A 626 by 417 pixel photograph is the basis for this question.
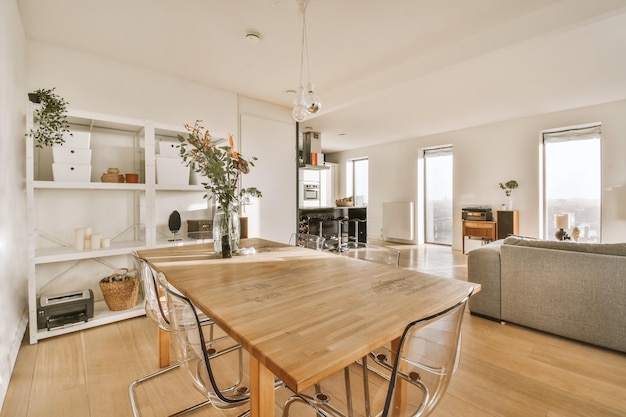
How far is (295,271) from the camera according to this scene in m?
1.49

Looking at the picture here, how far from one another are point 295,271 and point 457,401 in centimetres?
117

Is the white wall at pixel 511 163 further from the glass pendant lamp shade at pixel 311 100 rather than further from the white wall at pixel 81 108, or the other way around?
the glass pendant lamp shade at pixel 311 100

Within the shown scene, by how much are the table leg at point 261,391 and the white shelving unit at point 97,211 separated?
2.38m

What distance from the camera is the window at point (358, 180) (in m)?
8.48

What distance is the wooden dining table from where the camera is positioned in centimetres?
71

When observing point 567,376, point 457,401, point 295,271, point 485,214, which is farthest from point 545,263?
point 485,214

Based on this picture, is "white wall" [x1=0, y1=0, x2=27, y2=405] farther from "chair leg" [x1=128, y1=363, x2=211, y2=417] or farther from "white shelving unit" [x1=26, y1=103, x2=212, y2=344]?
"chair leg" [x1=128, y1=363, x2=211, y2=417]

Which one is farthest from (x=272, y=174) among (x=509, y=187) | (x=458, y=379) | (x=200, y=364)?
(x=509, y=187)

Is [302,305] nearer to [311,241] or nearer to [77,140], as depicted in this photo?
[311,241]

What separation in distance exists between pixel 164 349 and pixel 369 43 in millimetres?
3046

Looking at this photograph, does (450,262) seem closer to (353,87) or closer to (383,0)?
(353,87)

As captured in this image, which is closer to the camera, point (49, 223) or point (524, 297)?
point (524, 297)

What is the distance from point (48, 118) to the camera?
7.57 feet

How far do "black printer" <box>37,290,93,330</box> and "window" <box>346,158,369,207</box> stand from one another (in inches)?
274
